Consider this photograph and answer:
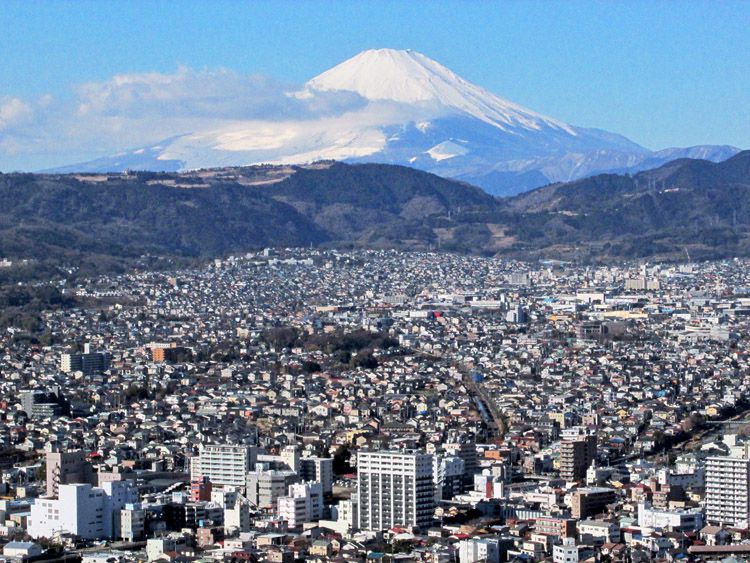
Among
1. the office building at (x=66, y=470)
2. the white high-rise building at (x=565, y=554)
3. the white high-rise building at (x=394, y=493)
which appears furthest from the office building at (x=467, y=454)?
the white high-rise building at (x=565, y=554)

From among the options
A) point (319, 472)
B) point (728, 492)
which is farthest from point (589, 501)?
point (319, 472)

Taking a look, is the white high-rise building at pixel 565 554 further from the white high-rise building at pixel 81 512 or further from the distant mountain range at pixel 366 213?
the distant mountain range at pixel 366 213

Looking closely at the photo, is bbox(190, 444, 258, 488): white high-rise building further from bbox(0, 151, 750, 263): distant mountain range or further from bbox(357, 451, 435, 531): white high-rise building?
bbox(0, 151, 750, 263): distant mountain range

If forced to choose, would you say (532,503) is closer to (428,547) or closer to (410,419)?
(428,547)

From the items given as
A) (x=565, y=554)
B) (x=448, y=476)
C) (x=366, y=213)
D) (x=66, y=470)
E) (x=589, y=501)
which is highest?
(x=366, y=213)

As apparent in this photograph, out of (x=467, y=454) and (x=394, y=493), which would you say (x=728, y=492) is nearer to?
(x=394, y=493)

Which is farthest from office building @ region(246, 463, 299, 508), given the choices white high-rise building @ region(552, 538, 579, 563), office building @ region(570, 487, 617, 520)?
white high-rise building @ region(552, 538, 579, 563)

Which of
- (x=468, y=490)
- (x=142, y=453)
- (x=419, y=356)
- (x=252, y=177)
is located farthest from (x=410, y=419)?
(x=252, y=177)
